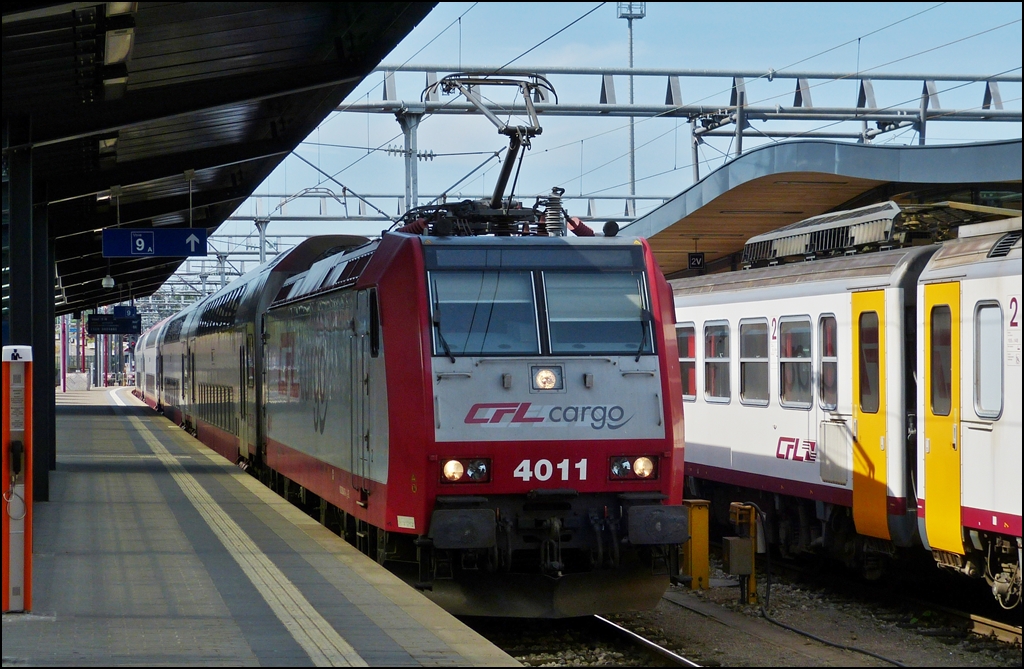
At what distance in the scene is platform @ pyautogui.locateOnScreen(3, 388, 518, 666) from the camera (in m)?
7.08

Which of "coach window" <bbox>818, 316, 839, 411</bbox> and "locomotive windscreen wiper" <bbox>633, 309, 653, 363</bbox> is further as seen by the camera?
"coach window" <bbox>818, 316, 839, 411</bbox>

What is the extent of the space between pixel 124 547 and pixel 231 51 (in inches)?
198

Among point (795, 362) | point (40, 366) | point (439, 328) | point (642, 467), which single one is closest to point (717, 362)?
point (795, 362)

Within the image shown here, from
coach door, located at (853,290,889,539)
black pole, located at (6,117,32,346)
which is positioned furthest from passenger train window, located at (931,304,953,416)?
black pole, located at (6,117,32,346)

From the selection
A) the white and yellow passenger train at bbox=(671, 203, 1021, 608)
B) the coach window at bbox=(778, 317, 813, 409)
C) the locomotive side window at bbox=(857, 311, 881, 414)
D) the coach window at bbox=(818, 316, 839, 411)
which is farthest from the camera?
the coach window at bbox=(778, 317, 813, 409)

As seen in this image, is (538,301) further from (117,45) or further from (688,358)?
(688,358)

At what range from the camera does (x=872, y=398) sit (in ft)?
37.7

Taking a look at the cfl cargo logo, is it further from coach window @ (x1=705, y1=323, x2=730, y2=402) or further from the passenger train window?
coach window @ (x1=705, y1=323, x2=730, y2=402)

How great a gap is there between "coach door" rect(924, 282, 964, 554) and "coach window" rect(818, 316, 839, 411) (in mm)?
1548

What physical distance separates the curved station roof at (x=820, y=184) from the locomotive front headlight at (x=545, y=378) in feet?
26.6

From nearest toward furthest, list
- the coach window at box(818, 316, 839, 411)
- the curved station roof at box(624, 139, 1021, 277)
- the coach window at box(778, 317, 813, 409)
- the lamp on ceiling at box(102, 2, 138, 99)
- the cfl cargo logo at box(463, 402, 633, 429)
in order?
the cfl cargo logo at box(463, 402, 633, 429), the lamp on ceiling at box(102, 2, 138, 99), the coach window at box(818, 316, 839, 411), the coach window at box(778, 317, 813, 409), the curved station roof at box(624, 139, 1021, 277)

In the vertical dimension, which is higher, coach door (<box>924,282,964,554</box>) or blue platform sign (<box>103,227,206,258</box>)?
blue platform sign (<box>103,227,206,258</box>)

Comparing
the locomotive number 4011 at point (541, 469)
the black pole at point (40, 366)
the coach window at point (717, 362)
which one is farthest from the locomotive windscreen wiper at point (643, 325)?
the black pole at point (40, 366)

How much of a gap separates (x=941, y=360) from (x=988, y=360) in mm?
736
